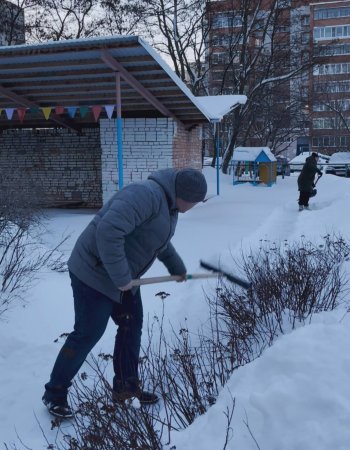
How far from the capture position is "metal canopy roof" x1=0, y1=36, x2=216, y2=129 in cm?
804

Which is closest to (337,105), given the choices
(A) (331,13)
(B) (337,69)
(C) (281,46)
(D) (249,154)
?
(B) (337,69)

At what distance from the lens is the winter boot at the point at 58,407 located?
2904mm

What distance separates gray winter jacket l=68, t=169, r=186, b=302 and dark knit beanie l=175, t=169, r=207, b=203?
43 mm

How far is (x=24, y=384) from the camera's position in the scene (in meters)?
3.44

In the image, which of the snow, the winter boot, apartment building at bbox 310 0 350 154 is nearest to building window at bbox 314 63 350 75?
apartment building at bbox 310 0 350 154

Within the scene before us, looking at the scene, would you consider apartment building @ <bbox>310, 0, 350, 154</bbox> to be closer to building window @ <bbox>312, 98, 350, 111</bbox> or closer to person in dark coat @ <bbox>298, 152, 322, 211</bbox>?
building window @ <bbox>312, 98, 350, 111</bbox>

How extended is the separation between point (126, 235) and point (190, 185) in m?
0.46

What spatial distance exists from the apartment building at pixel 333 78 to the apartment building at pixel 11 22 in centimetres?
3269

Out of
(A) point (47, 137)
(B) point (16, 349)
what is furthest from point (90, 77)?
(B) point (16, 349)

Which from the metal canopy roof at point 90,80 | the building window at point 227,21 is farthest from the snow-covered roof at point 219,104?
the building window at point 227,21

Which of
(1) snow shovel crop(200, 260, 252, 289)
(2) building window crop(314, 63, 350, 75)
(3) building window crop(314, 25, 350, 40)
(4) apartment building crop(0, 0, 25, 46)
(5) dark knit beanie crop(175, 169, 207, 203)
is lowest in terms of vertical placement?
(1) snow shovel crop(200, 260, 252, 289)

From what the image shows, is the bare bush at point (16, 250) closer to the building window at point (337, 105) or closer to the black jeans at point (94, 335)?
the black jeans at point (94, 335)

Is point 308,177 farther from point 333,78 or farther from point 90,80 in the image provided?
point 333,78

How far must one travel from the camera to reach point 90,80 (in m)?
9.89
